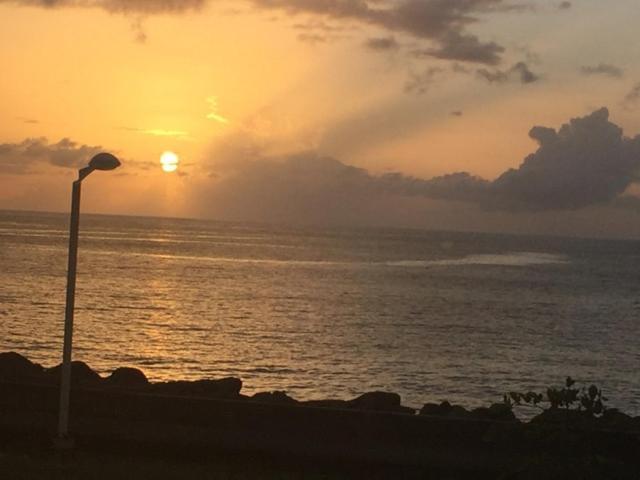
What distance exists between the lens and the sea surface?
41219 millimetres

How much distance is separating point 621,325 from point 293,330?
26.6 meters

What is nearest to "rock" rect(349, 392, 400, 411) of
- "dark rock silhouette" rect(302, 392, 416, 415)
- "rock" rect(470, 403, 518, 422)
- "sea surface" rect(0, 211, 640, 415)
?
"dark rock silhouette" rect(302, 392, 416, 415)

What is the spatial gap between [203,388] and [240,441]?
Answer: 20.0 ft

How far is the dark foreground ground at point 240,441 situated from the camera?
41.0 ft

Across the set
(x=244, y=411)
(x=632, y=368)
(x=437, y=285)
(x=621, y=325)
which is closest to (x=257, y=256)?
(x=437, y=285)

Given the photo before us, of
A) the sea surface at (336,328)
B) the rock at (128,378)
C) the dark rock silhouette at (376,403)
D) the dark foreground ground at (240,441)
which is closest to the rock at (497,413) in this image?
the dark rock silhouette at (376,403)

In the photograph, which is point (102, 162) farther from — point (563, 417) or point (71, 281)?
point (563, 417)

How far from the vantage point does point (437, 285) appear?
9975 cm

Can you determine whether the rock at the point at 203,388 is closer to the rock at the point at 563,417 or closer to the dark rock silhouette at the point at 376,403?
the dark rock silhouette at the point at 376,403

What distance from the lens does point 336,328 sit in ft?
194

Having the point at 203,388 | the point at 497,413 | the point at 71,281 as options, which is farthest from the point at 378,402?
the point at 71,281

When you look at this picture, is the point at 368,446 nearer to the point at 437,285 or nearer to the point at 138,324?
the point at 138,324

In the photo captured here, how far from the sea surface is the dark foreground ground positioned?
2154 cm

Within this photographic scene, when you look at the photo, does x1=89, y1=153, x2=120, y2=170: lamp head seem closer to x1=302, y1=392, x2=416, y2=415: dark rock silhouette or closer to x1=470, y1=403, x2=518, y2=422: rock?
x1=470, y1=403, x2=518, y2=422: rock
